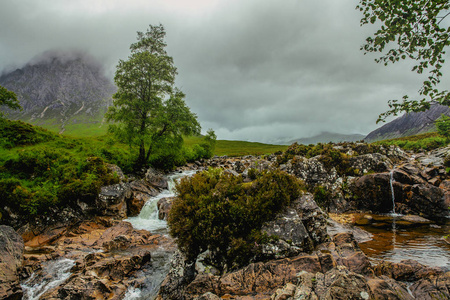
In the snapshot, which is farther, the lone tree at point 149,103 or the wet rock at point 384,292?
the lone tree at point 149,103

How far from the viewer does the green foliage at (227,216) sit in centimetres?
911

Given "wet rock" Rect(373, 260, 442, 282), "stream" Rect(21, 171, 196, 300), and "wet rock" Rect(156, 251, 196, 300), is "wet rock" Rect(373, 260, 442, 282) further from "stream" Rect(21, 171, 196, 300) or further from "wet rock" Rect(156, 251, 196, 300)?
"stream" Rect(21, 171, 196, 300)

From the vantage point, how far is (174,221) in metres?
10.3

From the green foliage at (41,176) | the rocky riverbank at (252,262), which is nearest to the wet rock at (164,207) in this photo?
the rocky riverbank at (252,262)

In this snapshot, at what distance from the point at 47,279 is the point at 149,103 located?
72.5 ft

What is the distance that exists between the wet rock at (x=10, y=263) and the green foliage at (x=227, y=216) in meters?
7.31

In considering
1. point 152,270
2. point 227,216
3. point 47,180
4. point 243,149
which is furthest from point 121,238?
point 243,149

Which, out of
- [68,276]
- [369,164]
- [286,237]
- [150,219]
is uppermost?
[369,164]

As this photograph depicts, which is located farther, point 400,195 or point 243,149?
point 243,149

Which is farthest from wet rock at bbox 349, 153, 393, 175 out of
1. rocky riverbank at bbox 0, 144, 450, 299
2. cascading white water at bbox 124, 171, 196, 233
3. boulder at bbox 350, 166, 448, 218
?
cascading white water at bbox 124, 171, 196, 233

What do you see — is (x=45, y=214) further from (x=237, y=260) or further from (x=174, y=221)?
(x=237, y=260)

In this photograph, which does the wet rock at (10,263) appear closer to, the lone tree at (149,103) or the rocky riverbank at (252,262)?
the rocky riverbank at (252,262)

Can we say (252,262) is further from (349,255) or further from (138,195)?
(138,195)

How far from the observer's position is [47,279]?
415 inches
